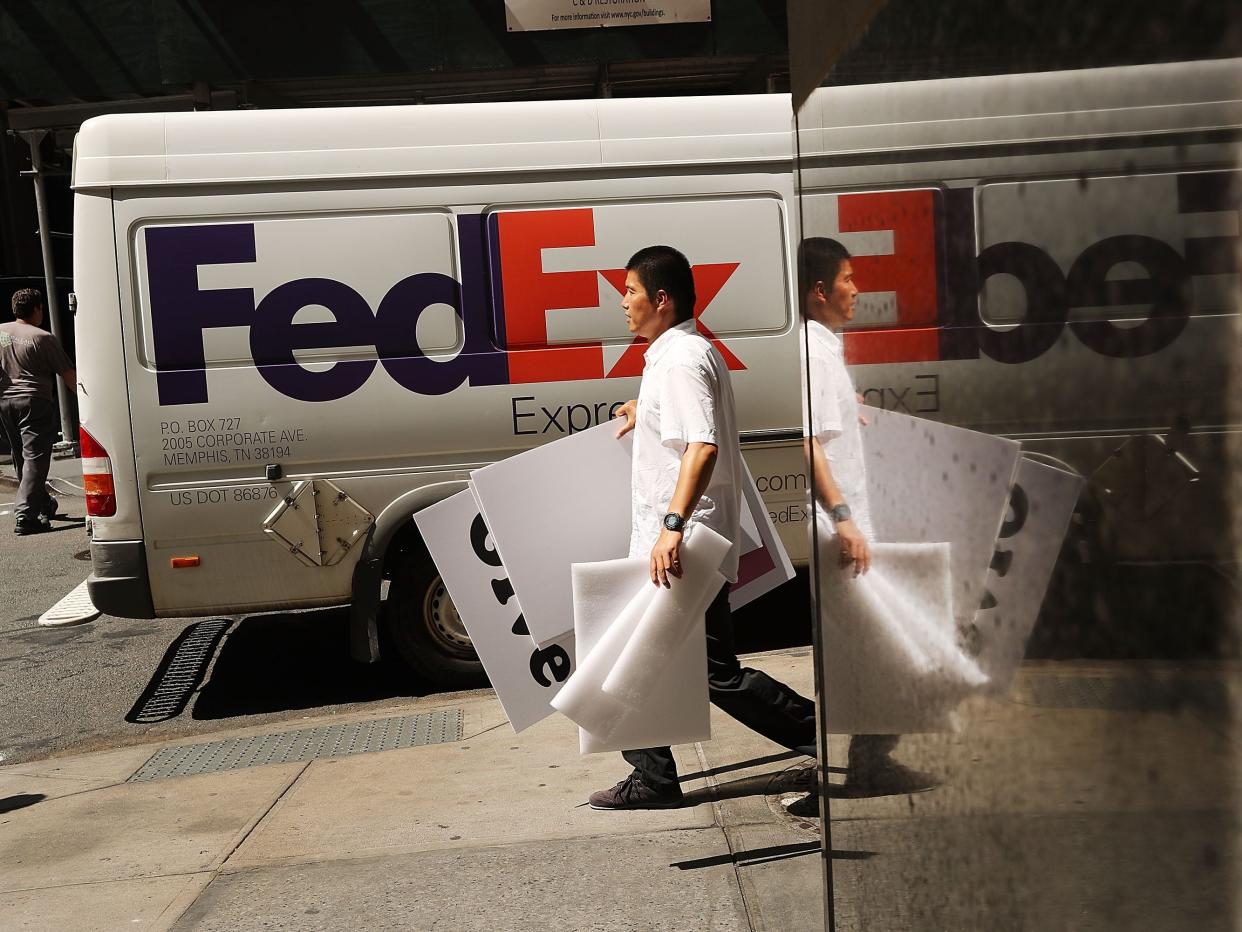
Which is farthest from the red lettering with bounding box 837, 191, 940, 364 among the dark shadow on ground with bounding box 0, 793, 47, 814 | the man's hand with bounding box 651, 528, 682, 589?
the dark shadow on ground with bounding box 0, 793, 47, 814

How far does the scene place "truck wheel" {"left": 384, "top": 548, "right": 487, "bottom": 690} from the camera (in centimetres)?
617

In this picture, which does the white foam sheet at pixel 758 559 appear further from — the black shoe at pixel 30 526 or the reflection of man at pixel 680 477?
the black shoe at pixel 30 526

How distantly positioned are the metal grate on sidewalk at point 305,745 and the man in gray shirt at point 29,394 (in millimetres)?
6436

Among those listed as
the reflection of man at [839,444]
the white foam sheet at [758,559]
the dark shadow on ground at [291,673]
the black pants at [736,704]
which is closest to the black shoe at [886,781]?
the reflection of man at [839,444]

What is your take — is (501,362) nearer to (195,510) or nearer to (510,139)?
(510,139)

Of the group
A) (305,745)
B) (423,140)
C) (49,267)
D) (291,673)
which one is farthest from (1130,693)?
(49,267)

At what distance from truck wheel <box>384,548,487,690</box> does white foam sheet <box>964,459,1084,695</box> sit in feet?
16.6

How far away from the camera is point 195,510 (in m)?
5.89

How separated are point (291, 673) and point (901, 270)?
5.90 meters

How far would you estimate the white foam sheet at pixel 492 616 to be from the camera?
13.9ft

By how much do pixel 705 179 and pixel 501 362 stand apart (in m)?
1.32

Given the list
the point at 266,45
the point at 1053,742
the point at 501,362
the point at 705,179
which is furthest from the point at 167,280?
the point at 266,45

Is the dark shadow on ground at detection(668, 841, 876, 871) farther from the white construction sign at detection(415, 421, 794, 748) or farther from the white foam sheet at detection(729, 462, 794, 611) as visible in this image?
the white foam sheet at detection(729, 462, 794, 611)

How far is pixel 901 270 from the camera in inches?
58.9
